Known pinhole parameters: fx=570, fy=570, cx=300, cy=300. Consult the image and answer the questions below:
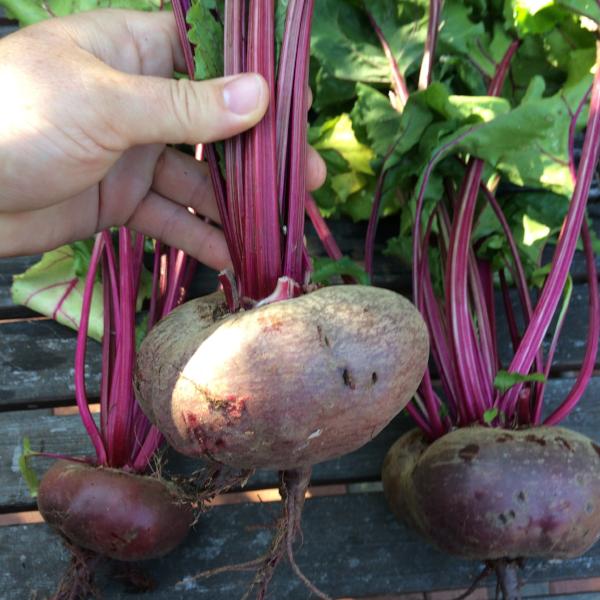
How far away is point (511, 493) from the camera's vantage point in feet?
3.07

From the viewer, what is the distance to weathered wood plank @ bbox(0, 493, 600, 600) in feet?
4.02

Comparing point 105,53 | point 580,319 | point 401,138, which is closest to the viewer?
point 105,53

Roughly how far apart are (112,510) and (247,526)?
1.09 ft

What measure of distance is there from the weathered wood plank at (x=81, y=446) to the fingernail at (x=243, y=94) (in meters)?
0.78

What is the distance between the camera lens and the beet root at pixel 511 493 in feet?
3.07

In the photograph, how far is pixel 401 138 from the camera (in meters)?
1.11

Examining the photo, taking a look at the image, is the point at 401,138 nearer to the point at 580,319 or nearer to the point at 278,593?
the point at 580,319

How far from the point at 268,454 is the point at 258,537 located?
57 cm

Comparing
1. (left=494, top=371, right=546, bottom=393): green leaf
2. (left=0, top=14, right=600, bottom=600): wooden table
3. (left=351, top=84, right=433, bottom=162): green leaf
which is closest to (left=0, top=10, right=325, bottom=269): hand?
(left=351, top=84, right=433, bottom=162): green leaf

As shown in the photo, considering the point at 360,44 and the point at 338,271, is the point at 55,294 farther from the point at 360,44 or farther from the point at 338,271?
the point at 360,44

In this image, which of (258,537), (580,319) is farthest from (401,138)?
(258,537)

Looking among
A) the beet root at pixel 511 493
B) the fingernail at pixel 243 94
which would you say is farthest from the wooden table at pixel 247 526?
the fingernail at pixel 243 94

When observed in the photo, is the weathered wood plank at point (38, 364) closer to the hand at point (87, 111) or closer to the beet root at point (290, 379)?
the hand at point (87, 111)

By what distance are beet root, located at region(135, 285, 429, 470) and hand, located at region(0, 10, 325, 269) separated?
30 centimetres
